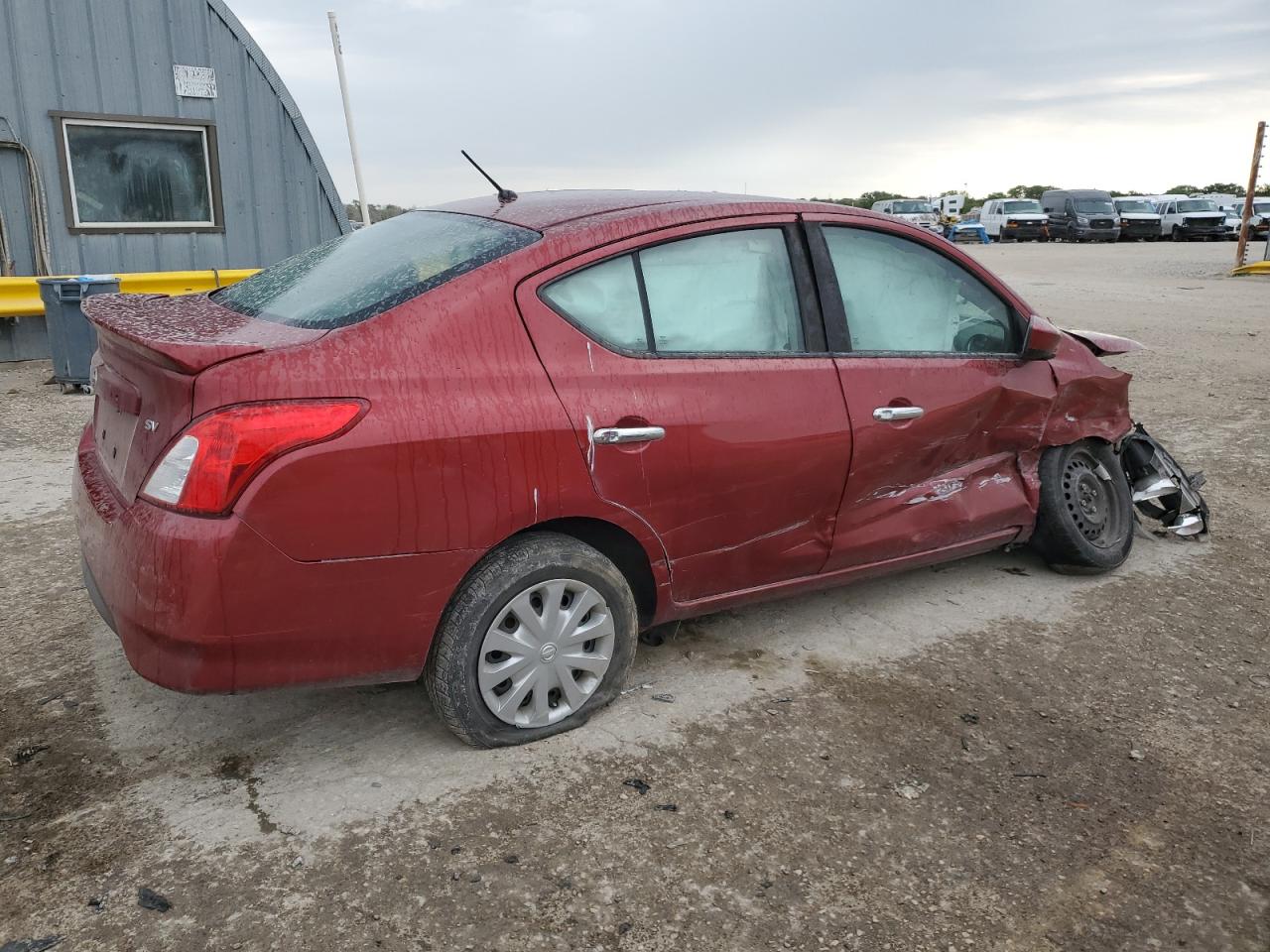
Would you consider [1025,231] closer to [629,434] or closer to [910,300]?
[910,300]

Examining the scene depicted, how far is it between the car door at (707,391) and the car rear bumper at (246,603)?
62cm

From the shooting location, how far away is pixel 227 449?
2500 millimetres

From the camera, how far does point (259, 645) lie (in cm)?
263

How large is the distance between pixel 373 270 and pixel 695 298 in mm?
1016

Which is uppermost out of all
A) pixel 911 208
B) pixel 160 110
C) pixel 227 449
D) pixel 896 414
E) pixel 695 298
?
pixel 160 110

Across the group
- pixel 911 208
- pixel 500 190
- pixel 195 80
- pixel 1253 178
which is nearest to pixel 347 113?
pixel 195 80

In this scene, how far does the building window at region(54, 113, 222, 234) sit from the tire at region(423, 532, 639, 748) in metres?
9.54

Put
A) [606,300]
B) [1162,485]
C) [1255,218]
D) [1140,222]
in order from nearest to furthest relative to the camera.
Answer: [606,300] < [1162,485] < [1255,218] < [1140,222]

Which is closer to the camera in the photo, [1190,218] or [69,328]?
[69,328]

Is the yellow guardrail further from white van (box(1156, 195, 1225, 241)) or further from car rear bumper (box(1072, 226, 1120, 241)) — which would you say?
white van (box(1156, 195, 1225, 241))

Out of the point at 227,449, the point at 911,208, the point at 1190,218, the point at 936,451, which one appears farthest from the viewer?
the point at 911,208

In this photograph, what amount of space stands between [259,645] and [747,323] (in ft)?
5.97

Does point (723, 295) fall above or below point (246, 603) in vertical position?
above

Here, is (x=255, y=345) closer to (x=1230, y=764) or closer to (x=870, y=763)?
(x=870, y=763)
